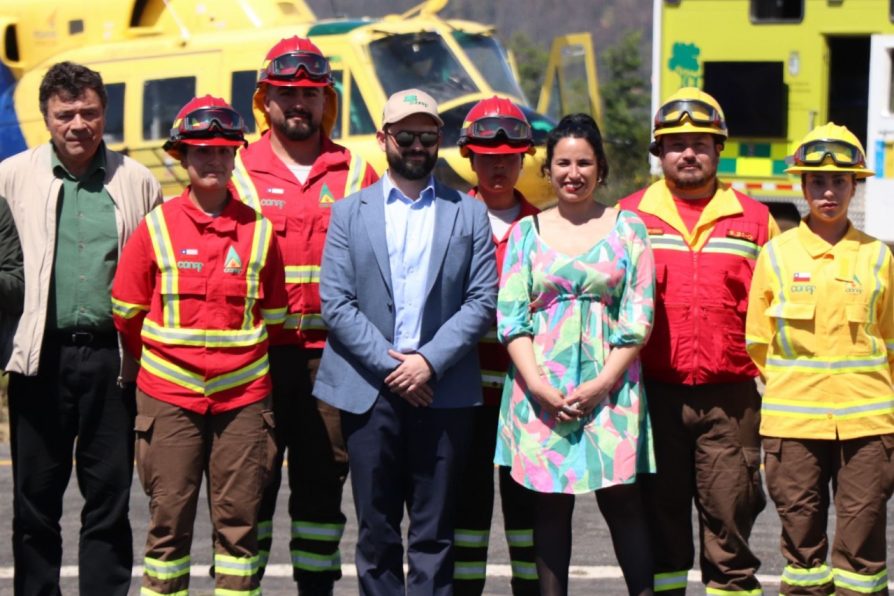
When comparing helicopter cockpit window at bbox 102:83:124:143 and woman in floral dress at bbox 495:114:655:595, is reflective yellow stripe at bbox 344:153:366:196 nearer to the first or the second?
woman in floral dress at bbox 495:114:655:595

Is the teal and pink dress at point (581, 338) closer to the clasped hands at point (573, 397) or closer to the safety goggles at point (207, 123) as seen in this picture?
the clasped hands at point (573, 397)

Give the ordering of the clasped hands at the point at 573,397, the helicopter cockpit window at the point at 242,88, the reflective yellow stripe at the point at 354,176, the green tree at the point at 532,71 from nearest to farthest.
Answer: the clasped hands at the point at 573,397 < the reflective yellow stripe at the point at 354,176 < the helicopter cockpit window at the point at 242,88 < the green tree at the point at 532,71

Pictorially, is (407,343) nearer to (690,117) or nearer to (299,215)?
(299,215)

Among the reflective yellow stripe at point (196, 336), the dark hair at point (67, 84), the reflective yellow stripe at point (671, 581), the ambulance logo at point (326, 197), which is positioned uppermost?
the dark hair at point (67, 84)

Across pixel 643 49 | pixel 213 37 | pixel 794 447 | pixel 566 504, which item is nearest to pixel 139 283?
pixel 566 504

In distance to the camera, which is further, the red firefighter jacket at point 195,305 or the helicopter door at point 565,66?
the helicopter door at point 565,66

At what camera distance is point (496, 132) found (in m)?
6.68

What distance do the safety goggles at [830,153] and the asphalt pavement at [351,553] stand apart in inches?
91.1

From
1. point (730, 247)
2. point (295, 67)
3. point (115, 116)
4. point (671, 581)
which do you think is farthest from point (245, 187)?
point (115, 116)

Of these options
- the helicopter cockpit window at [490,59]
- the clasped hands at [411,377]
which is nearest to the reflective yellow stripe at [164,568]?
the clasped hands at [411,377]

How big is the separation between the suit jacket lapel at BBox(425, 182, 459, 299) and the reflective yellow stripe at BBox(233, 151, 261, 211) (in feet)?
2.61

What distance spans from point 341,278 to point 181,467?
36.6 inches

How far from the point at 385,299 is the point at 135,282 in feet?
3.10

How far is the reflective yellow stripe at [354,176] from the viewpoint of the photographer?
6945 millimetres
